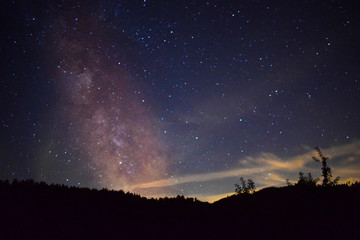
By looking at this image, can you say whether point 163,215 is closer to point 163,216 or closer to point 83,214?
point 163,216

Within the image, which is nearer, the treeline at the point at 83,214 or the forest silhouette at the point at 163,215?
the treeline at the point at 83,214

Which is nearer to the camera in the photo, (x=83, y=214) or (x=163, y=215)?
(x=83, y=214)

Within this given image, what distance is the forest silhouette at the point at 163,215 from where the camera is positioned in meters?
8.06

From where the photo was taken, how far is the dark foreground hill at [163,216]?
8.05 m

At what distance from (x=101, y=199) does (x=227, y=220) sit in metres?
6.47

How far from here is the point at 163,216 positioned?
33.4 feet

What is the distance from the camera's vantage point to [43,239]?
726 cm

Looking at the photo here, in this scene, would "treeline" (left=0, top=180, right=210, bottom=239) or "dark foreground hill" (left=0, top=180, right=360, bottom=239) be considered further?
"dark foreground hill" (left=0, top=180, right=360, bottom=239)

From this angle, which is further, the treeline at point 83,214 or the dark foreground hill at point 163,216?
the dark foreground hill at point 163,216

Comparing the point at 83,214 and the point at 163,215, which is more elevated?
the point at 83,214

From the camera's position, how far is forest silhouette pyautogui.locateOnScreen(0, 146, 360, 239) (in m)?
8.06

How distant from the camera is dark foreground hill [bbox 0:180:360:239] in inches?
317

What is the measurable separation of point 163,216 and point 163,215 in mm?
79

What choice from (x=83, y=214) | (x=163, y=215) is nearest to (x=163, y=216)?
(x=163, y=215)
